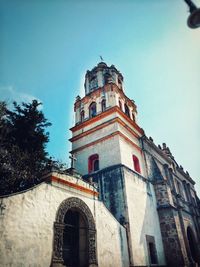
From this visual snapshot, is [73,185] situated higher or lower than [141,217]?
higher

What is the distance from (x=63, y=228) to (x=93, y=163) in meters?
7.60

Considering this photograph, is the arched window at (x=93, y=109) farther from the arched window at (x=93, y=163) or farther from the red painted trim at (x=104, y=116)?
the arched window at (x=93, y=163)

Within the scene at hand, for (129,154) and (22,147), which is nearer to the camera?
(22,147)

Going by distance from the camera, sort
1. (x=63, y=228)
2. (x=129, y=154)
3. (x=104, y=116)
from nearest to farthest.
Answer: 1. (x=63, y=228)
2. (x=129, y=154)
3. (x=104, y=116)

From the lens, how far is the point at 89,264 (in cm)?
820

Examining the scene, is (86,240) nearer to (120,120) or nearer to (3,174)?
(3,174)

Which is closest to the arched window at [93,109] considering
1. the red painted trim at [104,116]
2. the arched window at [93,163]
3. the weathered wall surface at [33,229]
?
the red painted trim at [104,116]

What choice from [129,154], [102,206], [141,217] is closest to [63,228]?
[102,206]

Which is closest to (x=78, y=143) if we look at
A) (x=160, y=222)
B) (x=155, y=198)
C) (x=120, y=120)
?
(x=120, y=120)

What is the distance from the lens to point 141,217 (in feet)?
41.5

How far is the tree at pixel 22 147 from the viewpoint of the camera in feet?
29.5

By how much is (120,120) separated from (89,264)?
377 inches

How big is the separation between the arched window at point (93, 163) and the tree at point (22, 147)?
399 centimetres

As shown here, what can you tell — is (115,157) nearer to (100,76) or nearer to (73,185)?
(73,185)
